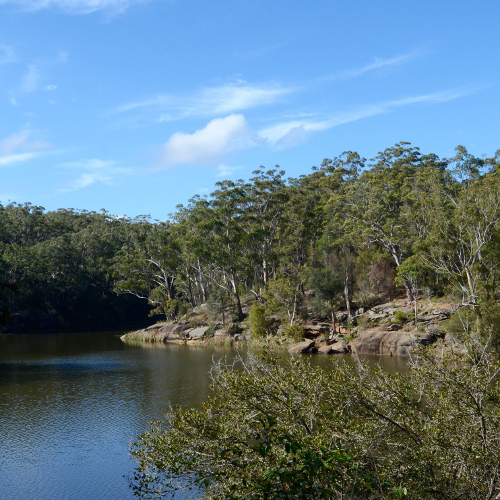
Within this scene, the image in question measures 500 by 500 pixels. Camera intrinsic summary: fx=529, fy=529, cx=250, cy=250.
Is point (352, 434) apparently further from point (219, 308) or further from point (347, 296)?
point (219, 308)

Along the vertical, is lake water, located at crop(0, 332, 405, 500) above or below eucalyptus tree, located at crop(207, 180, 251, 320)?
below

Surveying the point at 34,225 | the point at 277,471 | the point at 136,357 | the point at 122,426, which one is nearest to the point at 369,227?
the point at 136,357

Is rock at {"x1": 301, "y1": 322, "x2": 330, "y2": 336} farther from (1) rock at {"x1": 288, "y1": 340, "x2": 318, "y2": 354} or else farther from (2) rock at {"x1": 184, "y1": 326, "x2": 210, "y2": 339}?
(2) rock at {"x1": 184, "y1": 326, "x2": 210, "y2": 339}

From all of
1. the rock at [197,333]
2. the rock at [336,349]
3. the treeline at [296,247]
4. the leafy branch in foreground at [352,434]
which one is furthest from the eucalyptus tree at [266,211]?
the leafy branch in foreground at [352,434]

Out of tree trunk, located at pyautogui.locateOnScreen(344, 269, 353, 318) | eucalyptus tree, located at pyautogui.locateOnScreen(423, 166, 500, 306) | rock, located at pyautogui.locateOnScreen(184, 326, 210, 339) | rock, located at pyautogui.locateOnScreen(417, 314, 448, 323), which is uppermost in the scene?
eucalyptus tree, located at pyautogui.locateOnScreen(423, 166, 500, 306)

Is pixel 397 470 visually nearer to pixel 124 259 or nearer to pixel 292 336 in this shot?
pixel 292 336

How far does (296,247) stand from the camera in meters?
55.1

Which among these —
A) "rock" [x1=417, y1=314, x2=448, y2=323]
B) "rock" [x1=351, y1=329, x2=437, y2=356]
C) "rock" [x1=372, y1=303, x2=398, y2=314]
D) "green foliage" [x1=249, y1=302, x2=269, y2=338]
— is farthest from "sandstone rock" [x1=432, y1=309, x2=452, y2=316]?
"green foliage" [x1=249, y1=302, x2=269, y2=338]

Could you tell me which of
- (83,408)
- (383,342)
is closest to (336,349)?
(383,342)

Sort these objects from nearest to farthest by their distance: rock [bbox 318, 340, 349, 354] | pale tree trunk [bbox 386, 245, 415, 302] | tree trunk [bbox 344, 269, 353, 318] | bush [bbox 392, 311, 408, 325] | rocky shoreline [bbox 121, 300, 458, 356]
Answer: rocky shoreline [bbox 121, 300, 458, 356]
rock [bbox 318, 340, 349, 354]
bush [bbox 392, 311, 408, 325]
pale tree trunk [bbox 386, 245, 415, 302]
tree trunk [bbox 344, 269, 353, 318]

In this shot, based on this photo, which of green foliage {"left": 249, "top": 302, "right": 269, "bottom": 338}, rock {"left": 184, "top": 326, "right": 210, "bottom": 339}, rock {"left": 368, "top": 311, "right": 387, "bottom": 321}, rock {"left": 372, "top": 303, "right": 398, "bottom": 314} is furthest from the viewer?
rock {"left": 184, "top": 326, "right": 210, "bottom": 339}

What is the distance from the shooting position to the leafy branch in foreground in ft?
24.8

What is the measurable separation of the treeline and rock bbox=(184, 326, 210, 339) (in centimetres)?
248

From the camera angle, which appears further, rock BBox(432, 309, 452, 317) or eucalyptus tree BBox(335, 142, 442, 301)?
eucalyptus tree BBox(335, 142, 442, 301)
